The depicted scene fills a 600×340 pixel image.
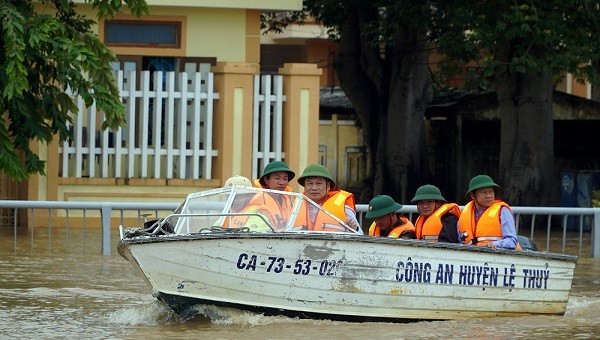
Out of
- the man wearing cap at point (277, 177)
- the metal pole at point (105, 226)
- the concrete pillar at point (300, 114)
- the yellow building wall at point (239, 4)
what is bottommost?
the metal pole at point (105, 226)

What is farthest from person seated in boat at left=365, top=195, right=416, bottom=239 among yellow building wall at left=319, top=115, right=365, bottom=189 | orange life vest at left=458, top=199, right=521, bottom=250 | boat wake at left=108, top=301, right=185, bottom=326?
yellow building wall at left=319, top=115, right=365, bottom=189

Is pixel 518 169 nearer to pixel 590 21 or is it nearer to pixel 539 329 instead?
pixel 590 21

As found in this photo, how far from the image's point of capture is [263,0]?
82.2ft

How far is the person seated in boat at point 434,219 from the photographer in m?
13.2

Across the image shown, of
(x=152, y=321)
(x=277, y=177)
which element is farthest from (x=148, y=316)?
(x=277, y=177)

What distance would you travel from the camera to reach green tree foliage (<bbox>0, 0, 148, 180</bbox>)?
16.8m

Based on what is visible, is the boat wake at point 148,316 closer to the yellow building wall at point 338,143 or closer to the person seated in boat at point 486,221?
the person seated in boat at point 486,221

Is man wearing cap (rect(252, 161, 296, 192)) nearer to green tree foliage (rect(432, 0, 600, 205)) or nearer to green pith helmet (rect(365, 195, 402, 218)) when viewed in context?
green pith helmet (rect(365, 195, 402, 218))

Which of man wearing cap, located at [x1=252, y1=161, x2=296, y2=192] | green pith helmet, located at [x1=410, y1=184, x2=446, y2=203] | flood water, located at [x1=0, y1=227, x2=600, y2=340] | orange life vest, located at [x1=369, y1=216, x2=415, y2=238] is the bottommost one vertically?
flood water, located at [x1=0, y1=227, x2=600, y2=340]

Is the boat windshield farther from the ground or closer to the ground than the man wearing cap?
closer to the ground

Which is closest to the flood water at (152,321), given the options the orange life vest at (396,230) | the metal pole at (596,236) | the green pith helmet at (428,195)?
the orange life vest at (396,230)

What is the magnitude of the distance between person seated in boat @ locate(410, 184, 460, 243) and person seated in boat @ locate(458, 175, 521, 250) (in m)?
0.10

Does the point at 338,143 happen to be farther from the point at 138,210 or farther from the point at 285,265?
the point at 285,265

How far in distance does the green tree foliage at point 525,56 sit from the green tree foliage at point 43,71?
25.2 feet
